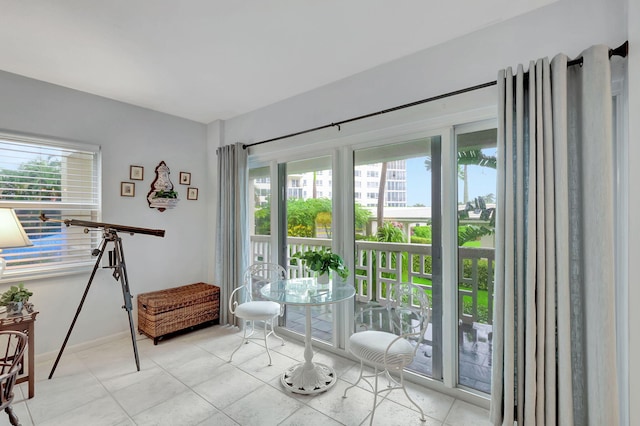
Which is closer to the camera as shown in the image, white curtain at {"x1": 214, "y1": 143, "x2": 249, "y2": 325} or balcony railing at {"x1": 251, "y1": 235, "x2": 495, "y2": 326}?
balcony railing at {"x1": 251, "y1": 235, "x2": 495, "y2": 326}

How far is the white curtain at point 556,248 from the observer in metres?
1.48

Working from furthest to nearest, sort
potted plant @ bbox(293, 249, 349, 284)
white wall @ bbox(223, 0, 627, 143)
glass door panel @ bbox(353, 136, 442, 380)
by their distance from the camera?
potted plant @ bbox(293, 249, 349, 284) → glass door panel @ bbox(353, 136, 442, 380) → white wall @ bbox(223, 0, 627, 143)

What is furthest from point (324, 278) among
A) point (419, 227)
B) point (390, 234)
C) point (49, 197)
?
point (49, 197)

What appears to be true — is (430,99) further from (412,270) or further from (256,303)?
(256,303)

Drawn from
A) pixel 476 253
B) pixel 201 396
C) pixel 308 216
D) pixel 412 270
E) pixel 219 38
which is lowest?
pixel 201 396

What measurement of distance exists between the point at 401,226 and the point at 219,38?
6.56ft

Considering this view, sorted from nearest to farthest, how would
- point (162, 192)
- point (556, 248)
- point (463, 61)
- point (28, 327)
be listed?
point (556, 248) → point (463, 61) → point (28, 327) → point (162, 192)

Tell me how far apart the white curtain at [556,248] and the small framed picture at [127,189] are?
11.6ft

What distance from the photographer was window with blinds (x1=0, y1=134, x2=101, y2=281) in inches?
102

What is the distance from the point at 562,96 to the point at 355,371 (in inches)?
94.9

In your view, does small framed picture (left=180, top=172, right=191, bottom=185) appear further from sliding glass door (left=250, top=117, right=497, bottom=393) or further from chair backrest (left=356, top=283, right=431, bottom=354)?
chair backrest (left=356, top=283, right=431, bottom=354)

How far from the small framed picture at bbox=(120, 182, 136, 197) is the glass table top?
2.00m

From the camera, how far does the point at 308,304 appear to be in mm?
2129

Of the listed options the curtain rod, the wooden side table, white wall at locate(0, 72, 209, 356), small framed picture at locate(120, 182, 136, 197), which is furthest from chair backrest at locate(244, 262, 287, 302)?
the wooden side table
